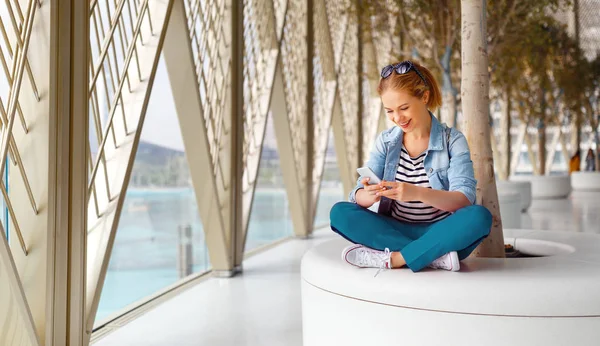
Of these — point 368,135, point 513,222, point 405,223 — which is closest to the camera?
point 405,223

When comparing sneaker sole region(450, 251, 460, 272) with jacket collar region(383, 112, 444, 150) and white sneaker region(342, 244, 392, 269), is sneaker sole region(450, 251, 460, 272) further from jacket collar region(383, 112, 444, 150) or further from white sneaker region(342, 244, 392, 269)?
jacket collar region(383, 112, 444, 150)

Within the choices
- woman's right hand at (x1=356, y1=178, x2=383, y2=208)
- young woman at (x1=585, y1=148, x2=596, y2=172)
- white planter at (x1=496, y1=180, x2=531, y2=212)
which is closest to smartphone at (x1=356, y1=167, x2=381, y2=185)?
woman's right hand at (x1=356, y1=178, x2=383, y2=208)

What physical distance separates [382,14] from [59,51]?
4.63 meters

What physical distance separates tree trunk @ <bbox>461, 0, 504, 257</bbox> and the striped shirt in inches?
20.9

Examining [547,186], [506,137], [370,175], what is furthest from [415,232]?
[547,186]

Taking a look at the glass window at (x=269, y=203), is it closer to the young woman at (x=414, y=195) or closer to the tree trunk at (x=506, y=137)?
the tree trunk at (x=506, y=137)

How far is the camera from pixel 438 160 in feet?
5.98

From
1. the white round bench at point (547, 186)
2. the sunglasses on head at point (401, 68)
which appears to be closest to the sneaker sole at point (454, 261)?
the sunglasses on head at point (401, 68)

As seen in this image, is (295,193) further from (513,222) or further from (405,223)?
(405,223)

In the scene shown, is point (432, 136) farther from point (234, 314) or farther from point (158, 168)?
point (158, 168)

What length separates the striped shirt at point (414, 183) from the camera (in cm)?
186

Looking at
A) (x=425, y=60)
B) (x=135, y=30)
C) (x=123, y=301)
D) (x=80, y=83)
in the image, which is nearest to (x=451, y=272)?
(x=80, y=83)

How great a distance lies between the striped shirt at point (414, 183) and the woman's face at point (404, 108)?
12cm

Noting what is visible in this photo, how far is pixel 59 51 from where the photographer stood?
6.89 ft
